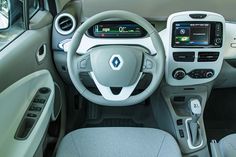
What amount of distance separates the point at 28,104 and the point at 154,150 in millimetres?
515

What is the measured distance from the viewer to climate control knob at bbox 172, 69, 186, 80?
164 centimetres

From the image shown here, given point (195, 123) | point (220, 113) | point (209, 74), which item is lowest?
point (220, 113)

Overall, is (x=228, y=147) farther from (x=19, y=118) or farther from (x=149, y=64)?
(x=19, y=118)

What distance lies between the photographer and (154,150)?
144 centimetres

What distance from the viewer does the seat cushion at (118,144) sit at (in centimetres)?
142

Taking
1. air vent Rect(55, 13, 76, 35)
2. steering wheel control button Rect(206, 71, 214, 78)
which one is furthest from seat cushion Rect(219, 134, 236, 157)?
air vent Rect(55, 13, 76, 35)

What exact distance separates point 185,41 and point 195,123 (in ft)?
1.20

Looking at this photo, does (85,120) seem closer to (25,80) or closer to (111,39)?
(111,39)

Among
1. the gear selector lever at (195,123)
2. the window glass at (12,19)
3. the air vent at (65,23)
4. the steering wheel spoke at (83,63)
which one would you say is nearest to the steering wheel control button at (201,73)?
the gear selector lever at (195,123)

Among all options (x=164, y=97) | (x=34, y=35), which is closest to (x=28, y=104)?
(x=34, y=35)

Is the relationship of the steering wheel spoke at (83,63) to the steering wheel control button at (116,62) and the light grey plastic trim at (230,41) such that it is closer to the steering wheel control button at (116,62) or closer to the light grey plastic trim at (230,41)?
the steering wheel control button at (116,62)

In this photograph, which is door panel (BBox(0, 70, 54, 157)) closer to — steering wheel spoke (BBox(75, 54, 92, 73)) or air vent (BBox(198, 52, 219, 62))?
steering wheel spoke (BBox(75, 54, 92, 73))

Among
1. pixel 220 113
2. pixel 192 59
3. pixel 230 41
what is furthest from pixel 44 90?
pixel 220 113

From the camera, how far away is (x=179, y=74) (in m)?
1.64
